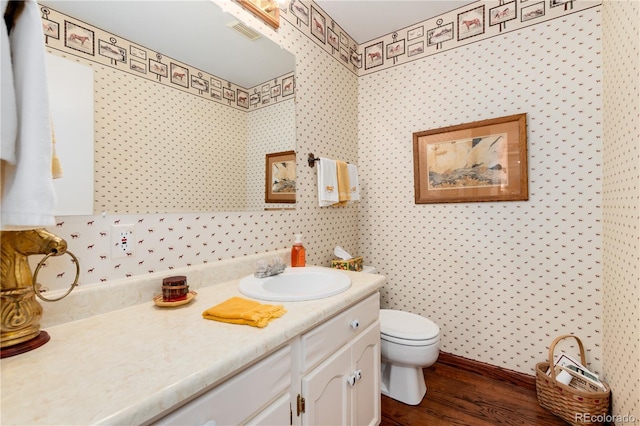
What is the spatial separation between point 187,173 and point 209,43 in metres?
0.62

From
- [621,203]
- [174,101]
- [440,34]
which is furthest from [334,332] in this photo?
[440,34]

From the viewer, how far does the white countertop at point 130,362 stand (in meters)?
0.51

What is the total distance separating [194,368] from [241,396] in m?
0.17

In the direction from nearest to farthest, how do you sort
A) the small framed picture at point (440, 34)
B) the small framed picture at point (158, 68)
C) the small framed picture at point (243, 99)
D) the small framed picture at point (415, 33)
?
the small framed picture at point (158, 68) → the small framed picture at point (243, 99) → the small framed picture at point (440, 34) → the small framed picture at point (415, 33)

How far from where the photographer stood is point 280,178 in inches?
66.6

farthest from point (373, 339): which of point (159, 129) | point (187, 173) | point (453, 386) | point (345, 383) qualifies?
point (159, 129)

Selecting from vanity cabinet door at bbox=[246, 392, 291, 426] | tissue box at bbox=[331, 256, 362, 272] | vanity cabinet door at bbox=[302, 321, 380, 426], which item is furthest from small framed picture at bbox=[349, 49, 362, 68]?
vanity cabinet door at bbox=[246, 392, 291, 426]

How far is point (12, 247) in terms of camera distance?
71 cm

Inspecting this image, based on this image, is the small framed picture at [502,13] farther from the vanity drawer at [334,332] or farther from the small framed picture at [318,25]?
the vanity drawer at [334,332]

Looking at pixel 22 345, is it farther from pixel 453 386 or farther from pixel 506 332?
pixel 506 332

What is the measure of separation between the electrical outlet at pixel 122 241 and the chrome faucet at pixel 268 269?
51 cm

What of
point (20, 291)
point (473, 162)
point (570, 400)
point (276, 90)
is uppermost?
point (276, 90)

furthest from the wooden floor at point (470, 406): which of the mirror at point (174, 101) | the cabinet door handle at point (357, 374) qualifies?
the mirror at point (174, 101)

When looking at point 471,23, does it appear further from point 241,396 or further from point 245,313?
point 241,396
